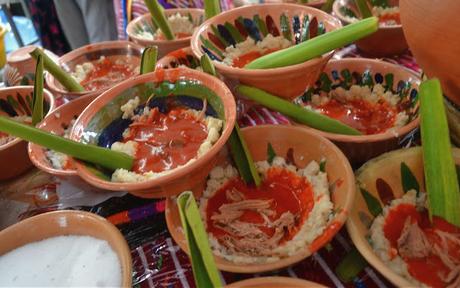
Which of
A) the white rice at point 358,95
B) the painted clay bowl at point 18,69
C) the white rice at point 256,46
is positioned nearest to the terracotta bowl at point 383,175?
the white rice at point 358,95

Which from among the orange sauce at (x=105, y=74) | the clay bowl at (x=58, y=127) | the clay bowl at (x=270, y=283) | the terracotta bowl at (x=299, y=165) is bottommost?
the clay bowl at (x=270, y=283)

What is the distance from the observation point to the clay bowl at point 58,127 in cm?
84

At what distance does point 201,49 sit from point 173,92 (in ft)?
0.58

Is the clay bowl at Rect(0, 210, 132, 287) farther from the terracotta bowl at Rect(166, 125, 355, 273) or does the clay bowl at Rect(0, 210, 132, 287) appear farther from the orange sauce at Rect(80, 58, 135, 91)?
the orange sauce at Rect(80, 58, 135, 91)

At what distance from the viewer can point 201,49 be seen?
3.18 ft

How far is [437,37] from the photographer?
2.29 ft

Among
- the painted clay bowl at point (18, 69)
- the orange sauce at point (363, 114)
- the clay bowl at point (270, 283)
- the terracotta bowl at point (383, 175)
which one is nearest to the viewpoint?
the clay bowl at point (270, 283)

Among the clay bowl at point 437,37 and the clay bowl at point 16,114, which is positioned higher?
the clay bowl at point 437,37

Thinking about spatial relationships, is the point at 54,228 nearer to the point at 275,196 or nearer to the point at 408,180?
the point at 275,196

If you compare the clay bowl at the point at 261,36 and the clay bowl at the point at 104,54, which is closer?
the clay bowl at the point at 261,36

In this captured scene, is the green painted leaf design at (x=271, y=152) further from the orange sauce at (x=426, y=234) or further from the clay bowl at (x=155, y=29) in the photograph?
the clay bowl at (x=155, y=29)

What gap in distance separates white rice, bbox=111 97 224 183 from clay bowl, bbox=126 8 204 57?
49 cm

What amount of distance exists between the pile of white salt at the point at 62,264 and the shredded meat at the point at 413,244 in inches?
19.2

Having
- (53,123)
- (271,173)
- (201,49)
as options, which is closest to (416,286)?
(271,173)
